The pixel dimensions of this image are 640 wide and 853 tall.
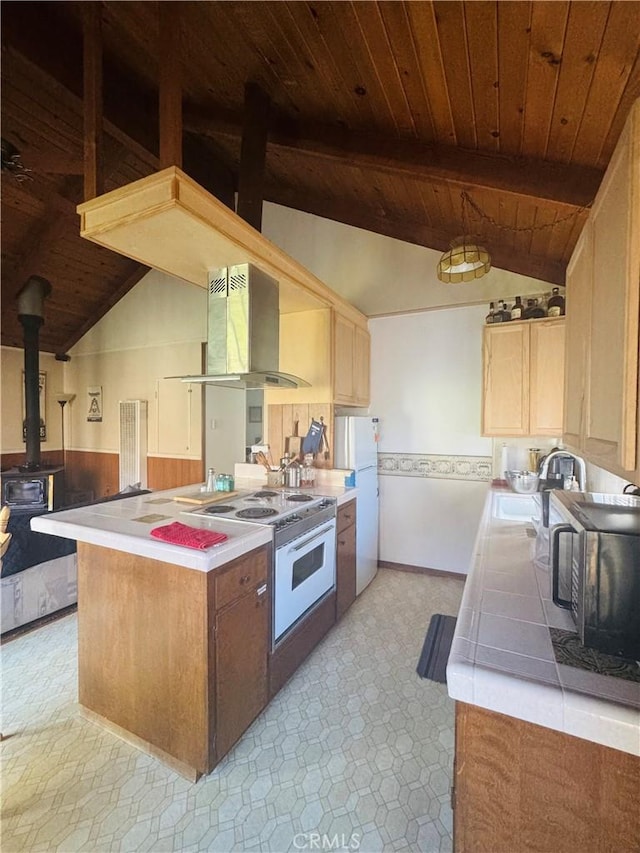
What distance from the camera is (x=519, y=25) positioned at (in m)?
1.20

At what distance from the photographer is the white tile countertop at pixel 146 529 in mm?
1385

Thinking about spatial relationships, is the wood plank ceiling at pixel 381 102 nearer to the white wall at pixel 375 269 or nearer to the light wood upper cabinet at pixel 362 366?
the white wall at pixel 375 269

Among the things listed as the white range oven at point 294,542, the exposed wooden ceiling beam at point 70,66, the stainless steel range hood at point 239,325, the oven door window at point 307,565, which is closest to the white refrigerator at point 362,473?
the white range oven at point 294,542

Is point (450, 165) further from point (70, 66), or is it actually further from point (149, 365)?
point (149, 365)

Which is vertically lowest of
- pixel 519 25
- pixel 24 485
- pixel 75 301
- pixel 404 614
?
pixel 404 614

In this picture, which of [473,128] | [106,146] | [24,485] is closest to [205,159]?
[106,146]

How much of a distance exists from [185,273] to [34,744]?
2.52 m

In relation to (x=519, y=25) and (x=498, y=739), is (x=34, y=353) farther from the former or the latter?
(x=498, y=739)

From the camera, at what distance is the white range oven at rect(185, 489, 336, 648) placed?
1.79 m

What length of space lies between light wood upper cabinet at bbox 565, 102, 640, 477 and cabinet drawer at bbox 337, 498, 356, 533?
1.64 metres

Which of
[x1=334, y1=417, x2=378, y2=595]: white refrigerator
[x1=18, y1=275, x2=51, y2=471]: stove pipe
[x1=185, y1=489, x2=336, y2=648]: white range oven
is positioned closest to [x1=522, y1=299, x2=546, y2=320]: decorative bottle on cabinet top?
[x1=334, y1=417, x2=378, y2=595]: white refrigerator

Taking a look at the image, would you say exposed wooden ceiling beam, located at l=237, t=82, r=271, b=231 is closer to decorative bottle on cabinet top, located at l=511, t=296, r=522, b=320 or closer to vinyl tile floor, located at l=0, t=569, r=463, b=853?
decorative bottle on cabinet top, located at l=511, t=296, r=522, b=320

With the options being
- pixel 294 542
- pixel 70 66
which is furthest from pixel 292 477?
pixel 70 66

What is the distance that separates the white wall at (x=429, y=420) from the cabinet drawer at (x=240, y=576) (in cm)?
216
